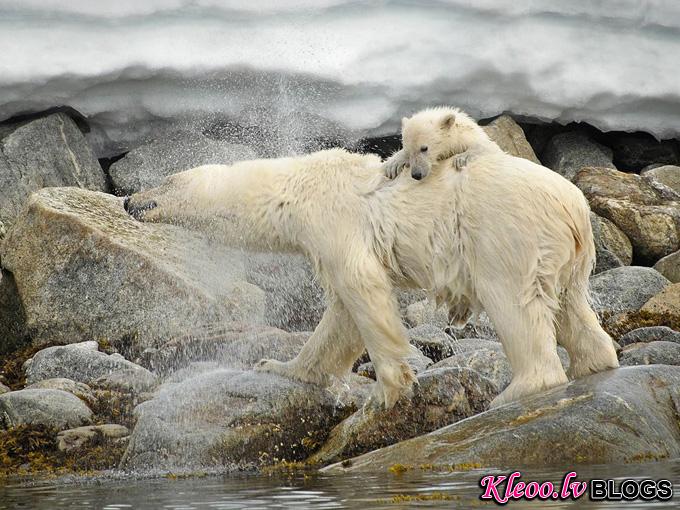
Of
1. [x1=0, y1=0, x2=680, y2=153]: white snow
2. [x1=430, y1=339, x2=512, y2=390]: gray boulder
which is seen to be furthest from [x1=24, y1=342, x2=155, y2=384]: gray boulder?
[x1=0, y1=0, x2=680, y2=153]: white snow

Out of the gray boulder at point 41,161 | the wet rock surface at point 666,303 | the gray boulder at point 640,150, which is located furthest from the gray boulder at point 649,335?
the gray boulder at point 41,161

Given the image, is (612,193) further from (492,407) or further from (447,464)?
(447,464)

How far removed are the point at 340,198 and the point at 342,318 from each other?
0.80 meters

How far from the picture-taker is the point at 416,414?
7219 millimetres

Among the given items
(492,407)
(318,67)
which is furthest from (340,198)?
(318,67)

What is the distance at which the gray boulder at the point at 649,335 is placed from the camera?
9.67 meters

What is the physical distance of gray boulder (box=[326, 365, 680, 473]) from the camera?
600cm

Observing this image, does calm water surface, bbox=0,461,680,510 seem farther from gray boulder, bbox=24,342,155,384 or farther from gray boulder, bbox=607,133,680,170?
gray boulder, bbox=607,133,680,170

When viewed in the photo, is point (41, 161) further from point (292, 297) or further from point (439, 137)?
point (439, 137)

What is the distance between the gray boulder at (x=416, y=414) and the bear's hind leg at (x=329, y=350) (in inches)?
16.3

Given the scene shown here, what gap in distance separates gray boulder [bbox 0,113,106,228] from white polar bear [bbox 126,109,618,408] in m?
5.81

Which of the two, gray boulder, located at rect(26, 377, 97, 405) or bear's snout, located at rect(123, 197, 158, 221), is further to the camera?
gray boulder, located at rect(26, 377, 97, 405)

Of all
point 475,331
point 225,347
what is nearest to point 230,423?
point 225,347

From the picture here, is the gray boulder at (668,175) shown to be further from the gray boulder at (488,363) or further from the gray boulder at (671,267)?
the gray boulder at (488,363)
